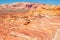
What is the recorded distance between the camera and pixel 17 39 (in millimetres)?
7938

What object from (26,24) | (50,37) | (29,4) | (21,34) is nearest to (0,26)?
(26,24)

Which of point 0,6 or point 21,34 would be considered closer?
point 21,34

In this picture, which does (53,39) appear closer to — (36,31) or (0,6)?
(36,31)

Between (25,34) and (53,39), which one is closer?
(53,39)

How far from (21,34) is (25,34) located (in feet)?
0.80

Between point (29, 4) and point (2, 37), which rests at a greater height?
point (2, 37)

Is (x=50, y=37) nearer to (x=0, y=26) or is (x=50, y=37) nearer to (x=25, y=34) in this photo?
(x=25, y=34)

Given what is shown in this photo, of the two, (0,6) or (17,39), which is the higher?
(17,39)

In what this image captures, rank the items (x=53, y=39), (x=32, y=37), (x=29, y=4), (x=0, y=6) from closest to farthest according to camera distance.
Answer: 1. (x=53, y=39)
2. (x=32, y=37)
3. (x=0, y=6)
4. (x=29, y=4)

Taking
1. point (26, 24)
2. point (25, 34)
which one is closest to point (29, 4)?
point (26, 24)

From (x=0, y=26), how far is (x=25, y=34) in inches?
93.4

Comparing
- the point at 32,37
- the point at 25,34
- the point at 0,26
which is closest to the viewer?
the point at 32,37

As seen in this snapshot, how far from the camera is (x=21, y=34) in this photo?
334 inches

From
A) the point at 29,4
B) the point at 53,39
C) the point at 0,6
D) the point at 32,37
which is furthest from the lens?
the point at 29,4
